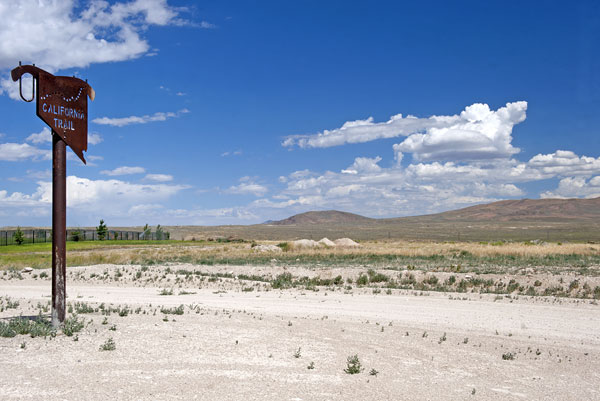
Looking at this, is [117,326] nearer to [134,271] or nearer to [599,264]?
[134,271]

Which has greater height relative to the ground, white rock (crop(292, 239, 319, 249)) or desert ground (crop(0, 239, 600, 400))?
white rock (crop(292, 239, 319, 249))

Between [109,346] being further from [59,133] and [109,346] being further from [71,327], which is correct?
[59,133]

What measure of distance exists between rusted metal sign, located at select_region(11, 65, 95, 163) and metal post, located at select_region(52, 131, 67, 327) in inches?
8.3

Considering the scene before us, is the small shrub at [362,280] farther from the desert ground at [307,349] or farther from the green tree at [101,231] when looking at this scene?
the green tree at [101,231]

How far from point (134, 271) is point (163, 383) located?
69.3 feet

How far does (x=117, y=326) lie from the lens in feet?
34.0

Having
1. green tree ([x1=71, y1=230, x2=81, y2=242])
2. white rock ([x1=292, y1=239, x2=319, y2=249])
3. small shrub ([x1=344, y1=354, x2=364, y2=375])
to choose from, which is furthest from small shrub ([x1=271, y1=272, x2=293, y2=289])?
green tree ([x1=71, y1=230, x2=81, y2=242])

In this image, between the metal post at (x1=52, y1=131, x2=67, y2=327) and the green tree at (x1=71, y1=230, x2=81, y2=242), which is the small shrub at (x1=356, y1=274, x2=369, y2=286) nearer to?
the metal post at (x1=52, y1=131, x2=67, y2=327)

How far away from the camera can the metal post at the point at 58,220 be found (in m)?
9.48

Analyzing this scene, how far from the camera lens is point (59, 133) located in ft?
31.2

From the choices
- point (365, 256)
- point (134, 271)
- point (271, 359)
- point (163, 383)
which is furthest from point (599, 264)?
point (163, 383)

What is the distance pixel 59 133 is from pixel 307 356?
5865mm

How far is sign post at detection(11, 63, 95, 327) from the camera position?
30.9ft

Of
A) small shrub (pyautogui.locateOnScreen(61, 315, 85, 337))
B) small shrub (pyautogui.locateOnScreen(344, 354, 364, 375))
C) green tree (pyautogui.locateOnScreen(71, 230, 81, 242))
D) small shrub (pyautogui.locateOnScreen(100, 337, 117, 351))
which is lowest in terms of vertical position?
small shrub (pyautogui.locateOnScreen(344, 354, 364, 375))
